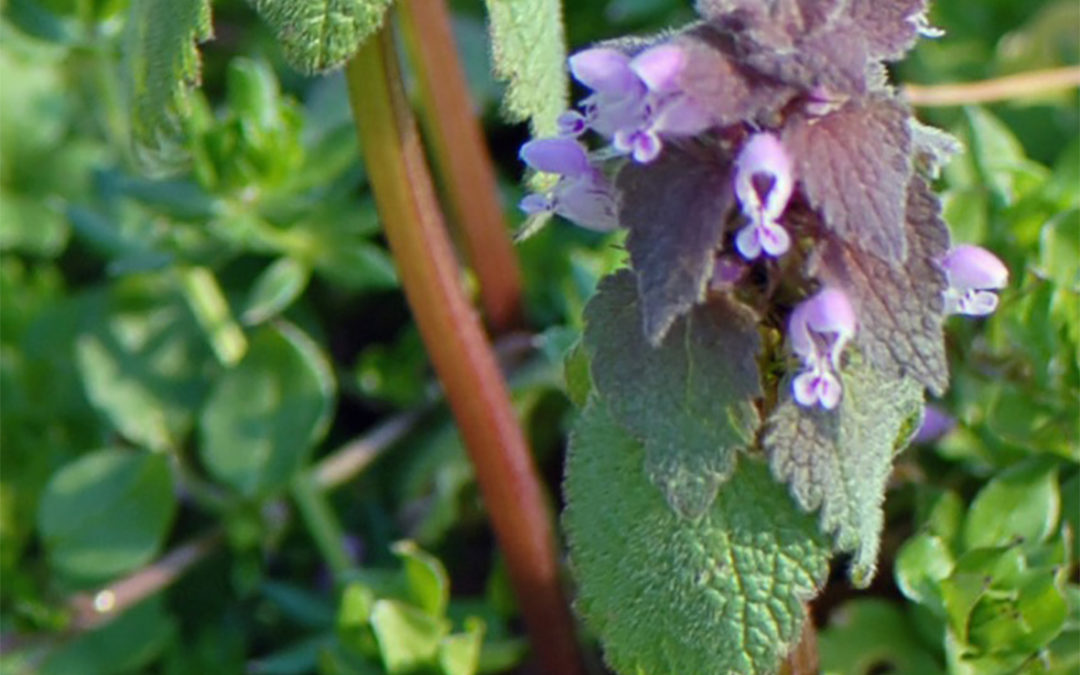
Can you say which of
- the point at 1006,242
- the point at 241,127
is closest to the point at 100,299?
the point at 241,127

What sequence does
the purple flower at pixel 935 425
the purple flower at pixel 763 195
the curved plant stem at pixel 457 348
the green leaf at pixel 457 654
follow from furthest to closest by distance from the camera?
the purple flower at pixel 935 425, the green leaf at pixel 457 654, the curved plant stem at pixel 457 348, the purple flower at pixel 763 195

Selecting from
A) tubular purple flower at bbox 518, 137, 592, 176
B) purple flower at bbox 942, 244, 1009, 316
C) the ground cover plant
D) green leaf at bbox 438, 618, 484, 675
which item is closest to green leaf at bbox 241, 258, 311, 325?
the ground cover plant

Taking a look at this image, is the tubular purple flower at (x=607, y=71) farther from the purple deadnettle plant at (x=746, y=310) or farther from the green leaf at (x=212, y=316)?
the green leaf at (x=212, y=316)

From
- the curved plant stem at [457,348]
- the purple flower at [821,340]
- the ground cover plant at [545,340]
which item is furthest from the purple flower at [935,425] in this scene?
the purple flower at [821,340]

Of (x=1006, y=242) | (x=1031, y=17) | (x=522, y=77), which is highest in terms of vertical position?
(x=522, y=77)

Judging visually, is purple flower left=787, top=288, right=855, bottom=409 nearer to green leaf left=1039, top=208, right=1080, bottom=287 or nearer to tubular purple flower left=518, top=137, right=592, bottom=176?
tubular purple flower left=518, top=137, right=592, bottom=176

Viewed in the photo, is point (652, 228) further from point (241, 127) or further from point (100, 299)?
point (100, 299)

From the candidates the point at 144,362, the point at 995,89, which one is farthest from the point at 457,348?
the point at 995,89
